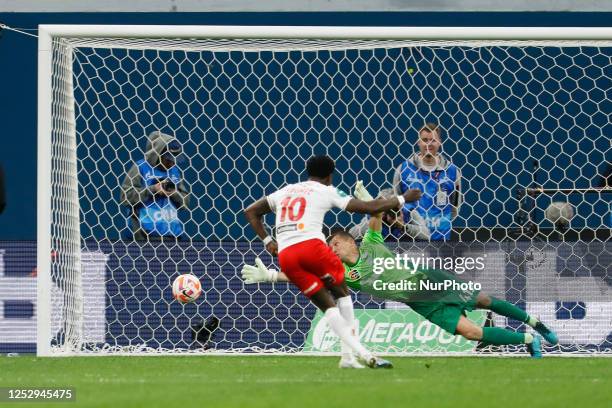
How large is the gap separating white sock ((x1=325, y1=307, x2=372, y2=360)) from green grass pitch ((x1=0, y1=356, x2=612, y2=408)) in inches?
8.8

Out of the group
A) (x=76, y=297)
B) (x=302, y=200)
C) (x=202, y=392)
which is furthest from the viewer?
(x=76, y=297)

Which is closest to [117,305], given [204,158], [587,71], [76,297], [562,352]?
[76,297]

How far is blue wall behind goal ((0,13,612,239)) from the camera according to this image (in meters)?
14.4

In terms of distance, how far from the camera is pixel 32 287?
508 inches

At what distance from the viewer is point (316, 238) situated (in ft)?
34.2

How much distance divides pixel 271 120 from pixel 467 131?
6.87 feet

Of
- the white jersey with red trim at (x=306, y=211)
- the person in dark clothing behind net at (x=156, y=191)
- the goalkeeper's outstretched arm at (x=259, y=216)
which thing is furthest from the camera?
the person in dark clothing behind net at (x=156, y=191)

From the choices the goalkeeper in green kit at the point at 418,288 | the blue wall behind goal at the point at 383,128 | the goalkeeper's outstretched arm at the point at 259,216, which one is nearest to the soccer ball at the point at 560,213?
the blue wall behind goal at the point at 383,128

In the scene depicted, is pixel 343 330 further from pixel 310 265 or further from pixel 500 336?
pixel 500 336

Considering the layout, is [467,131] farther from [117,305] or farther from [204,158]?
[117,305]

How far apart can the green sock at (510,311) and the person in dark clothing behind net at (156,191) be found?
9.82 ft

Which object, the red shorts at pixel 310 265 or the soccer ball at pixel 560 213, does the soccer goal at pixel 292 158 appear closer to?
the soccer ball at pixel 560 213

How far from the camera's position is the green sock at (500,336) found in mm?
11555

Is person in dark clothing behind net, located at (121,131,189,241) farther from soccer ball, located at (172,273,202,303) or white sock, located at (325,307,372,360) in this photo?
white sock, located at (325,307,372,360)
